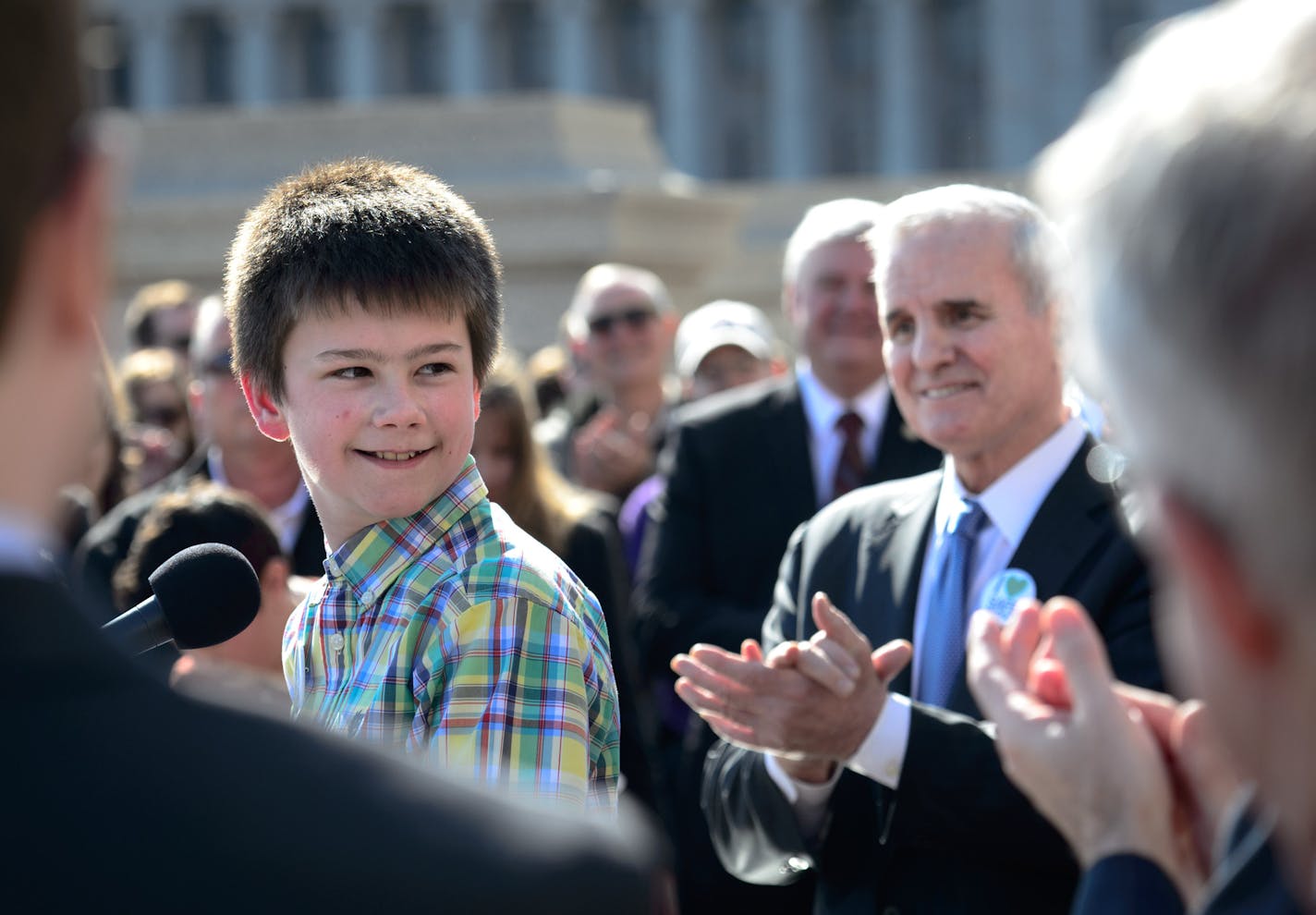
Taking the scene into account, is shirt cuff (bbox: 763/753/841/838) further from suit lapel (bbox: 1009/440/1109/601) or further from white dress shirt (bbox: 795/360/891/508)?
white dress shirt (bbox: 795/360/891/508)

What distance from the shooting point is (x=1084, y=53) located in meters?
67.3

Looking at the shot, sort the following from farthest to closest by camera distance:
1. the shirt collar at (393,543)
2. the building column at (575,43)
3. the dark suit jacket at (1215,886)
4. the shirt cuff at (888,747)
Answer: the building column at (575,43), the shirt cuff at (888,747), the shirt collar at (393,543), the dark suit jacket at (1215,886)

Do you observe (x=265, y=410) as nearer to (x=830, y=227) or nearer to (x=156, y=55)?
(x=830, y=227)

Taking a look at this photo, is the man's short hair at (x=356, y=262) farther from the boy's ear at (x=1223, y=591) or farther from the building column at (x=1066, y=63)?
the building column at (x=1066, y=63)

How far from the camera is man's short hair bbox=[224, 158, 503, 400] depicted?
2969 millimetres

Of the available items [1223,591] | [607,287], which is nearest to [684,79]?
[607,287]

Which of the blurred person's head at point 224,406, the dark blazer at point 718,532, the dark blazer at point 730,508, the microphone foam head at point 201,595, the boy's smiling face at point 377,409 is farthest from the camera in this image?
the blurred person's head at point 224,406

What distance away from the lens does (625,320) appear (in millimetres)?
9031

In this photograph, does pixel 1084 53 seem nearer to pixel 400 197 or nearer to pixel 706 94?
pixel 706 94

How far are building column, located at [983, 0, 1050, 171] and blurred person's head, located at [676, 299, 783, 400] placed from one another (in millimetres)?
56086

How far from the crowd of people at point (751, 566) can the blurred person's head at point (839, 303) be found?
0.02m

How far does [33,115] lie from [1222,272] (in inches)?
34.2

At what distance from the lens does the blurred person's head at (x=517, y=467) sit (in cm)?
621

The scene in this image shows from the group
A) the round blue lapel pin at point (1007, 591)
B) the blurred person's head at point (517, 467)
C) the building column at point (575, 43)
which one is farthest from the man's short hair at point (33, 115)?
the building column at point (575, 43)
